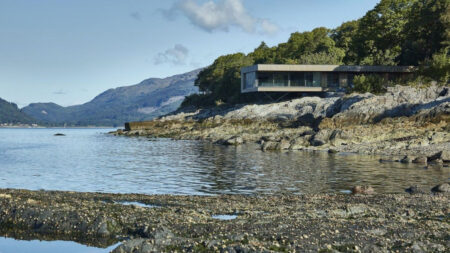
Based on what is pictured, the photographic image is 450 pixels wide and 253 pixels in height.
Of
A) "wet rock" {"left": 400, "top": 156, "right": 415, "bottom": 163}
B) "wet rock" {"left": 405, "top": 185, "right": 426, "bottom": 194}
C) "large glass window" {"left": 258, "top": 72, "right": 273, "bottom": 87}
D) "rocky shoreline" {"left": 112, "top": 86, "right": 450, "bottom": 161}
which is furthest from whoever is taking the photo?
"large glass window" {"left": 258, "top": 72, "right": 273, "bottom": 87}

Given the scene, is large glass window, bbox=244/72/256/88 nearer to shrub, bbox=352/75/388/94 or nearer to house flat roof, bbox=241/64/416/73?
house flat roof, bbox=241/64/416/73

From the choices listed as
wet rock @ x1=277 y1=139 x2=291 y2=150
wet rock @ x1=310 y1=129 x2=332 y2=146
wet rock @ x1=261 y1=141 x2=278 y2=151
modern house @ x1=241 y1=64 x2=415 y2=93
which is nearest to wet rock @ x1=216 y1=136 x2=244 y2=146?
wet rock @ x1=261 y1=141 x2=278 y2=151

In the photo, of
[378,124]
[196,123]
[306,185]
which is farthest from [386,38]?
[306,185]

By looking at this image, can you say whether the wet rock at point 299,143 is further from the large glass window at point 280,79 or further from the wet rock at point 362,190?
the large glass window at point 280,79

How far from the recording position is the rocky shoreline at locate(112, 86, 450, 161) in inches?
2195

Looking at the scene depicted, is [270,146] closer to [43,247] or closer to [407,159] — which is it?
[407,159]

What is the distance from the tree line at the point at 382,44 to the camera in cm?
9100

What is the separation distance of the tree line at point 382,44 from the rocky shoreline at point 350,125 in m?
16.9

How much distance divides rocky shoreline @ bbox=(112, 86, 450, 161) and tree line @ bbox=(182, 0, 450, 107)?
16875mm

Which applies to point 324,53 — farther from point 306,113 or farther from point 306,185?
point 306,185

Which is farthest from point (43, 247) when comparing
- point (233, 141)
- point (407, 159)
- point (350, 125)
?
point (233, 141)

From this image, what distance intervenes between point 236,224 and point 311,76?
3326 inches

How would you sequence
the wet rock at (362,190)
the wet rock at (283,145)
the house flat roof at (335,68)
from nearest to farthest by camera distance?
the wet rock at (362,190) < the wet rock at (283,145) < the house flat roof at (335,68)

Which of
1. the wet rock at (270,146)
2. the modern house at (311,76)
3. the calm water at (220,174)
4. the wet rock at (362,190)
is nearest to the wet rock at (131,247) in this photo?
the calm water at (220,174)
